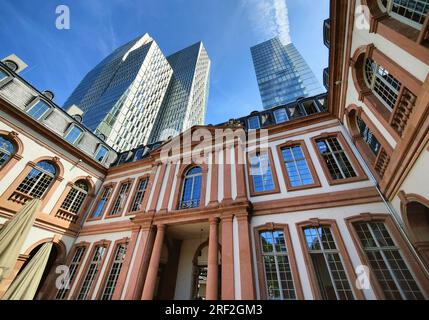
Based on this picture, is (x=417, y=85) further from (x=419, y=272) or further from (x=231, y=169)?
(x=231, y=169)

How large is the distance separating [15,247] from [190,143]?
9526 millimetres

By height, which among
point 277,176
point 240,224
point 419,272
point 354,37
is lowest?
point 419,272

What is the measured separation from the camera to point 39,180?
470 inches

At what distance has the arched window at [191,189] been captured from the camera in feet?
35.9

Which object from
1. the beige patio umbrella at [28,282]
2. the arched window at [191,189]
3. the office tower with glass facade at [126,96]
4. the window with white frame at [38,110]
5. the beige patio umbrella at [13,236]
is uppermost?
the office tower with glass facade at [126,96]

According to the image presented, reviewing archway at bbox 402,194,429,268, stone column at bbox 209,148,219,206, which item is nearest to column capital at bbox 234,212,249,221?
stone column at bbox 209,148,219,206

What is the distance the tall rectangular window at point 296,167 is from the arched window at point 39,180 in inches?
588

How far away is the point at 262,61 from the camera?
77938 mm

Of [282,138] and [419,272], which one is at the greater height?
[282,138]

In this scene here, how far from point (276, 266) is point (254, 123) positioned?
9.10 meters

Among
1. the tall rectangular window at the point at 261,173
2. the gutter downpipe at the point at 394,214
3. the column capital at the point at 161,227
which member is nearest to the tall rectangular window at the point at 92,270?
the column capital at the point at 161,227

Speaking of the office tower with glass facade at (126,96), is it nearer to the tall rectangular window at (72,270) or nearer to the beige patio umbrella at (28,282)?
the tall rectangular window at (72,270)

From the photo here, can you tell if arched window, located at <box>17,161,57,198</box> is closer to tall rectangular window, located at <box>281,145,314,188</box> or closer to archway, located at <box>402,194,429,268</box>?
tall rectangular window, located at <box>281,145,314,188</box>

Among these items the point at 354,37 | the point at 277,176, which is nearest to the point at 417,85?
the point at 354,37
